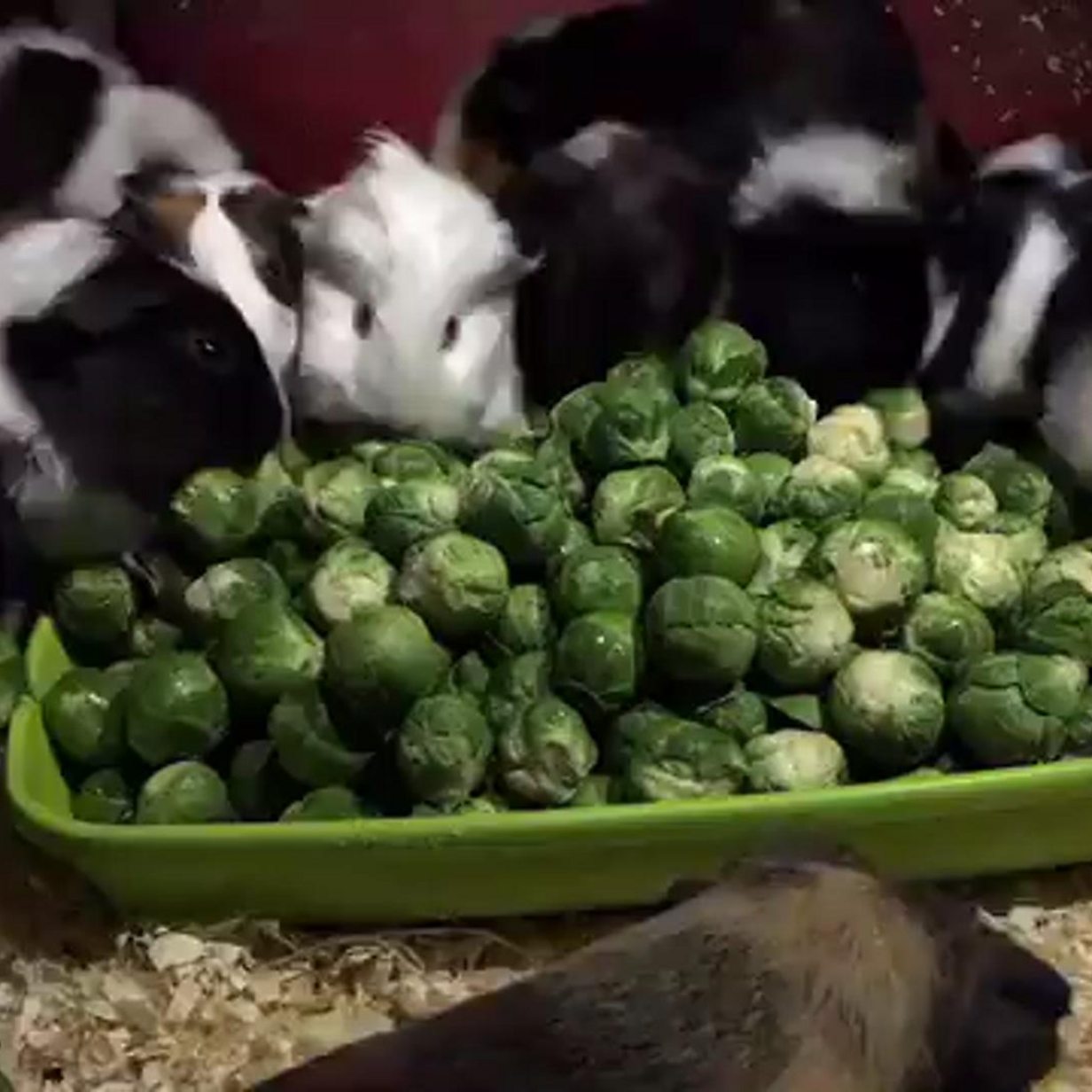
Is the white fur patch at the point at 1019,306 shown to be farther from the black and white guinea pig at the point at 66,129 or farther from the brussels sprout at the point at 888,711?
the black and white guinea pig at the point at 66,129

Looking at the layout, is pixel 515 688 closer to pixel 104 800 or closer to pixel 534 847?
pixel 534 847

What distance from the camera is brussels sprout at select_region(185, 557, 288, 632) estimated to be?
4.16ft

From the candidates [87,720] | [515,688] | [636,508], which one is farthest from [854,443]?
[87,720]

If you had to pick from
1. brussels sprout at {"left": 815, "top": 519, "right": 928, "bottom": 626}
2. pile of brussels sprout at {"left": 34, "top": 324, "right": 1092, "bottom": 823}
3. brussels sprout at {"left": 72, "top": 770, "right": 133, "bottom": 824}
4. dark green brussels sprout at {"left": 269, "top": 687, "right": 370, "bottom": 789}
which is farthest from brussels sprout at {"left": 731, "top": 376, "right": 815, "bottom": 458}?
brussels sprout at {"left": 72, "top": 770, "right": 133, "bottom": 824}

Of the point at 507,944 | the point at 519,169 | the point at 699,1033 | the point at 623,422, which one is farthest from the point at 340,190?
the point at 699,1033

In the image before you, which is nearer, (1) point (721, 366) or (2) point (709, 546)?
(2) point (709, 546)

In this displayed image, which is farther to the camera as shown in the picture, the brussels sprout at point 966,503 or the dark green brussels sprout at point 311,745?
the brussels sprout at point 966,503

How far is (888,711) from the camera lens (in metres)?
1.18

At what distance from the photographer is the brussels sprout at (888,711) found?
1.18 m

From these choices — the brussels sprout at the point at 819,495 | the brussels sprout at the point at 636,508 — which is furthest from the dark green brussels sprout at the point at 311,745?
the brussels sprout at the point at 819,495

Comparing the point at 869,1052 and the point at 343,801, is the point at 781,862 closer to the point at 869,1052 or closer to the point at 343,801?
the point at 869,1052

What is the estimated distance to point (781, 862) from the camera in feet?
3.32

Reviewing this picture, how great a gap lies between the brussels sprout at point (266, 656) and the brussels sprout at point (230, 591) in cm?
3

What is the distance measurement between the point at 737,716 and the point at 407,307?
13.7 inches
